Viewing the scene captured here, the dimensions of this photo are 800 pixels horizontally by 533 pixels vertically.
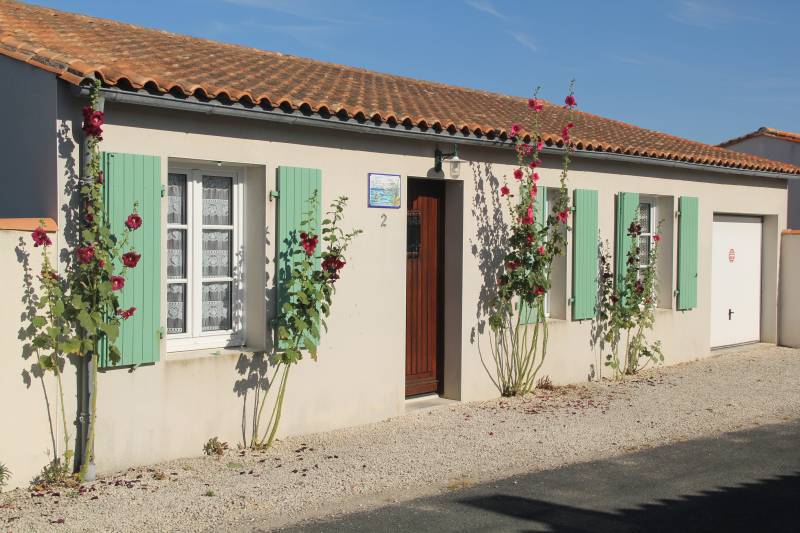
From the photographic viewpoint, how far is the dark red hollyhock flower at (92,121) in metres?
6.19

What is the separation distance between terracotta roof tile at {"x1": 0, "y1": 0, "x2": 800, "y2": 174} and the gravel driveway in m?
2.86

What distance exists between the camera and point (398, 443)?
784 cm

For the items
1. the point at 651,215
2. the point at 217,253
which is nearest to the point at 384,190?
the point at 217,253

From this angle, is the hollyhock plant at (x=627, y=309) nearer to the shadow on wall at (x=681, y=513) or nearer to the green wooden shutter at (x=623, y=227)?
the green wooden shutter at (x=623, y=227)

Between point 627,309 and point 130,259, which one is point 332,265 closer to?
point 130,259

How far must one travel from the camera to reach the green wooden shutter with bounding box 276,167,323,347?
7.72 m

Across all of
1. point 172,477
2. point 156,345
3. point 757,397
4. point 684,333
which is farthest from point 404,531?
point 684,333

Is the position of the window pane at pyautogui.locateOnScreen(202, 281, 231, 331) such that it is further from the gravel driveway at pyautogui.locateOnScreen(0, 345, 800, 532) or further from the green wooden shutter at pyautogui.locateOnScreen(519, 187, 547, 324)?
the green wooden shutter at pyautogui.locateOnScreen(519, 187, 547, 324)

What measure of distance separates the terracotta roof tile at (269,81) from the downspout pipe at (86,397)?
21.4 inches

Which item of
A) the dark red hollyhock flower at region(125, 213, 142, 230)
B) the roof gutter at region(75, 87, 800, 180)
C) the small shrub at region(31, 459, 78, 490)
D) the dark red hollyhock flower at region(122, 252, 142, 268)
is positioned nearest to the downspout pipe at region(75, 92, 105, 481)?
the small shrub at region(31, 459, 78, 490)

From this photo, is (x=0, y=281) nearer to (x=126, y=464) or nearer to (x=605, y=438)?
(x=126, y=464)

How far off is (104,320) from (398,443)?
2.73m

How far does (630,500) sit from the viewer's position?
6203 mm

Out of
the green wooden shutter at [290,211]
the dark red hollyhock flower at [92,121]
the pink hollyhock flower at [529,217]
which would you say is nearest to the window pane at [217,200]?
the green wooden shutter at [290,211]
